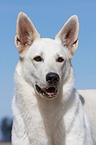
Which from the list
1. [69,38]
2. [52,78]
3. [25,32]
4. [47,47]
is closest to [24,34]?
[25,32]

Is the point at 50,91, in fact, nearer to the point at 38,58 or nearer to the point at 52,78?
the point at 52,78

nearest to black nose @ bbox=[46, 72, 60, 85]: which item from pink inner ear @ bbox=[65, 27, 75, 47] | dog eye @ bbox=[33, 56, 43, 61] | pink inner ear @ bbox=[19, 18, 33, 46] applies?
dog eye @ bbox=[33, 56, 43, 61]

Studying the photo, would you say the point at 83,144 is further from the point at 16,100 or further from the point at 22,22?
the point at 22,22

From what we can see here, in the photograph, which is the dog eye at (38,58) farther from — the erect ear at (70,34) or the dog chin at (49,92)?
the erect ear at (70,34)

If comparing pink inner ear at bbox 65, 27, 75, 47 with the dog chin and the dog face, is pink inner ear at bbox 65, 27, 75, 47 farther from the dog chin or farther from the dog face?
the dog chin

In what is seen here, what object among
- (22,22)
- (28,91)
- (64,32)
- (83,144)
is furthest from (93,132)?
(22,22)

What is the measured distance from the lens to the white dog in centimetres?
521

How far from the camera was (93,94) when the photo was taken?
703 centimetres

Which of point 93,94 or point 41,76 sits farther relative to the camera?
point 93,94

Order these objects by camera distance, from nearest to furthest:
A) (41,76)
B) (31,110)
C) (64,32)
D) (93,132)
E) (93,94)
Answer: (41,76) < (31,110) < (64,32) < (93,132) < (93,94)

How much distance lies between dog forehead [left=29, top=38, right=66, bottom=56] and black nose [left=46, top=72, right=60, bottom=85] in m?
0.50

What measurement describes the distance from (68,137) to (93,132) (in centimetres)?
112

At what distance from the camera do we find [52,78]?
4.84m

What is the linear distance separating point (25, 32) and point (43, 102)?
139 centimetres
